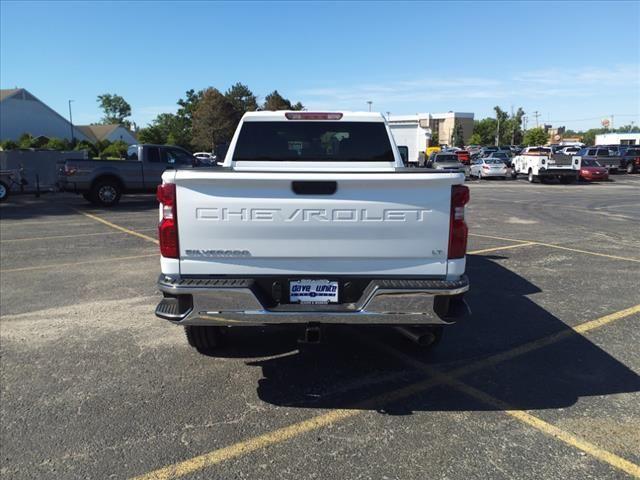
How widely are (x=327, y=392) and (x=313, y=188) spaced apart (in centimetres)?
160

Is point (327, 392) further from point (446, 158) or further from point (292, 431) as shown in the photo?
point (446, 158)

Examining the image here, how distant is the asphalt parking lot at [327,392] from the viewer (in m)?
3.06

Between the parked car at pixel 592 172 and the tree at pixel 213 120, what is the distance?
61702 mm

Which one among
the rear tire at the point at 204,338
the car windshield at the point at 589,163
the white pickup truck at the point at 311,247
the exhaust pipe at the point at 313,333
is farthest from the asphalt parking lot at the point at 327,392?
the car windshield at the point at 589,163

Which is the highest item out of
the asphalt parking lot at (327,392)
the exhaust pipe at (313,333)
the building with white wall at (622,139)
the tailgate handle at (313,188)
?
the building with white wall at (622,139)

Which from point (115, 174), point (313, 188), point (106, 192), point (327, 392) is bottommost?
point (327, 392)

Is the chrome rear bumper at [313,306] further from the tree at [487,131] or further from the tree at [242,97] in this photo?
the tree at [487,131]

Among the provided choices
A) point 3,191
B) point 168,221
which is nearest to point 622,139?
point 3,191

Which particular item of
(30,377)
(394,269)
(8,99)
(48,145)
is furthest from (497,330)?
(8,99)

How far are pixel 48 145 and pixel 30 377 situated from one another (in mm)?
58090

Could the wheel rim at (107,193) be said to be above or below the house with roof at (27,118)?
below

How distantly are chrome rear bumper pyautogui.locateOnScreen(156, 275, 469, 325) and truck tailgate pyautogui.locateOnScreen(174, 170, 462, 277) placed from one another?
0.11 m

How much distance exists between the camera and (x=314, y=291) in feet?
11.7

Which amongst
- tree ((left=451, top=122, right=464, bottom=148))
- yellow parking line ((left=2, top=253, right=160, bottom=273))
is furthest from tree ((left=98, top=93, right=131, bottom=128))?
yellow parking line ((left=2, top=253, right=160, bottom=273))
